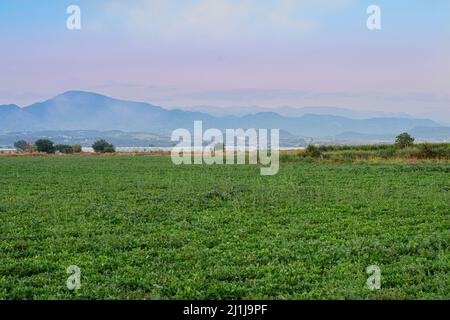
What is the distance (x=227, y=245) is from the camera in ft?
40.7

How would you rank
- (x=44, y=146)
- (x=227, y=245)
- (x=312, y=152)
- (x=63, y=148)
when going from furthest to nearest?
(x=63, y=148)
(x=44, y=146)
(x=312, y=152)
(x=227, y=245)

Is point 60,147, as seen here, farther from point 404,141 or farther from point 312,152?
point 404,141

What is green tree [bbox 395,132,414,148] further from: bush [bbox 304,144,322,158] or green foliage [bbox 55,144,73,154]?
green foliage [bbox 55,144,73,154]

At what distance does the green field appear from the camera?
356 inches

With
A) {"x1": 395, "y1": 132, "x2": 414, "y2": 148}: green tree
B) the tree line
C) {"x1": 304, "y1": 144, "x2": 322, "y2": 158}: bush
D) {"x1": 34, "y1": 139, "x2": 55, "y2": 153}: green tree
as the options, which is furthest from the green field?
{"x1": 34, "y1": 139, "x2": 55, "y2": 153}: green tree

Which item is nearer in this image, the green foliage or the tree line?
the tree line

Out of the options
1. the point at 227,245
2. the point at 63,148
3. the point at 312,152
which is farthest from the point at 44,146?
the point at 227,245

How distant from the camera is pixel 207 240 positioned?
13047 mm

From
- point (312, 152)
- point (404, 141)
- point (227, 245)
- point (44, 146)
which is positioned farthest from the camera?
point (44, 146)

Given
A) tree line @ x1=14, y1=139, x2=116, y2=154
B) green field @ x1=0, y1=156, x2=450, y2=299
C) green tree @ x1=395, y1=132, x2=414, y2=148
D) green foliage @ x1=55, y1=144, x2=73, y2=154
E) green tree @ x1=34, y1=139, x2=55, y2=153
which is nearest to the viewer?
green field @ x1=0, y1=156, x2=450, y2=299

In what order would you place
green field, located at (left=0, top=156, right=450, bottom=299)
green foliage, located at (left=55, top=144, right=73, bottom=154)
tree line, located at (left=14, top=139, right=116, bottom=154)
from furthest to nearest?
1. green foliage, located at (left=55, top=144, right=73, bottom=154)
2. tree line, located at (left=14, top=139, right=116, bottom=154)
3. green field, located at (left=0, top=156, right=450, bottom=299)
